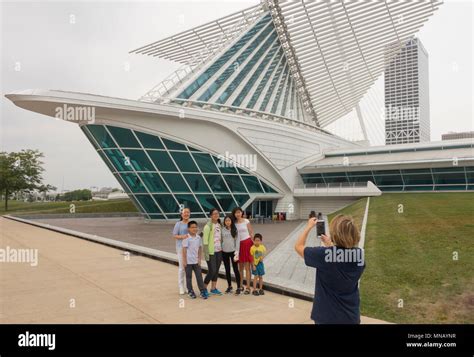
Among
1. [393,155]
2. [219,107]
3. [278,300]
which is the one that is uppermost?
[219,107]

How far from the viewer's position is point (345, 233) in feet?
10.3

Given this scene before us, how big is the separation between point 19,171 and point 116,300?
5173cm

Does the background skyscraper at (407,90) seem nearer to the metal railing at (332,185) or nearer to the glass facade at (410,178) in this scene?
the glass facade at (410,178)

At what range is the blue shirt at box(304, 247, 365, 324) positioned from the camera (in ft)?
10.1

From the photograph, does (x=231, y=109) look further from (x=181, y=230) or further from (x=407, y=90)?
(x=407, y=90)

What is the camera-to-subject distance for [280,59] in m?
41.7

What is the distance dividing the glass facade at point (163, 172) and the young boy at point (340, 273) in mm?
24468

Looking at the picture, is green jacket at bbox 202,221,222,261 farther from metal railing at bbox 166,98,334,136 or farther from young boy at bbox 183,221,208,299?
metal railing at bbox 166,98,334,136

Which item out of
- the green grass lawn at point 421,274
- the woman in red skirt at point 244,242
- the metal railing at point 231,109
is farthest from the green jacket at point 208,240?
the metal railing at point 231,109

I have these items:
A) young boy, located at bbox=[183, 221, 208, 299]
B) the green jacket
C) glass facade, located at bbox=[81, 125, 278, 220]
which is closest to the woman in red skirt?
the green jacket

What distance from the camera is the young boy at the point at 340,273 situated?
10.1 feet

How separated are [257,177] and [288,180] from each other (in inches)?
186
